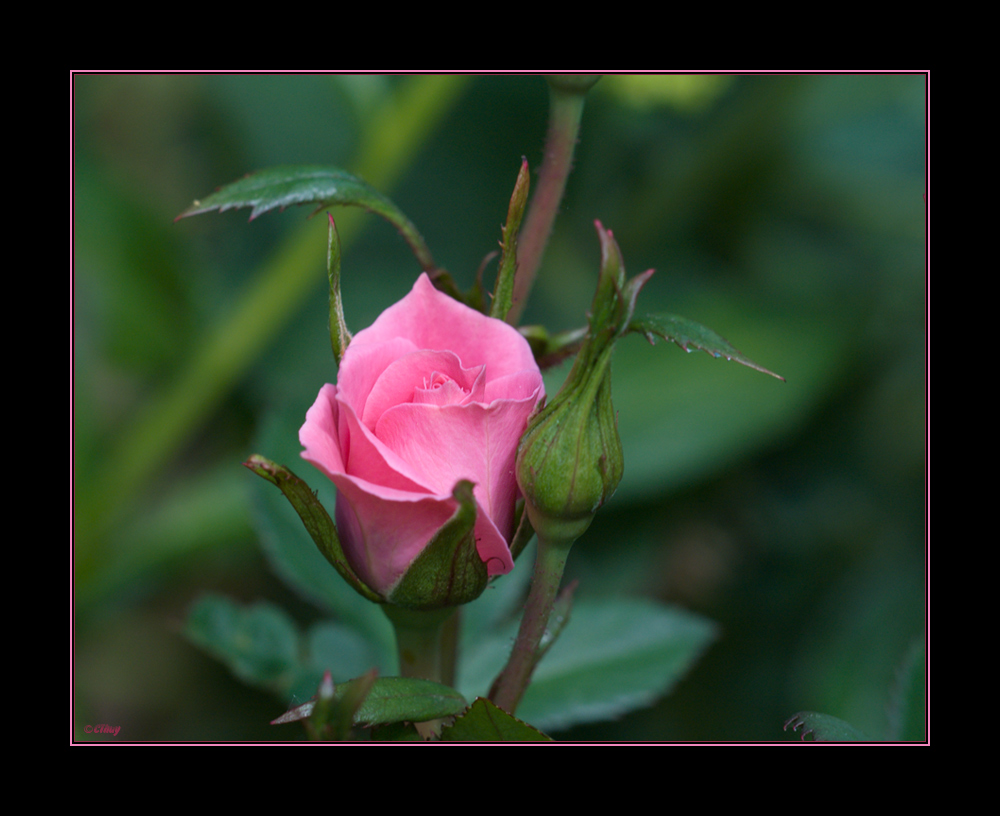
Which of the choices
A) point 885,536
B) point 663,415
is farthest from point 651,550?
point 885,536

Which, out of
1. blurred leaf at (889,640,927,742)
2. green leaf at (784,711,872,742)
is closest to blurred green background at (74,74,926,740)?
blurred leaf at (889,640,927,742)

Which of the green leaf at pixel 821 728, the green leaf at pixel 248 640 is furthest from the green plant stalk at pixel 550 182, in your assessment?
the green leaf at pixel 248 640

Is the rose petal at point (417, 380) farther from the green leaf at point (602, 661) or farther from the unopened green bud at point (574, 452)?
the green leaf at point (602, 661)

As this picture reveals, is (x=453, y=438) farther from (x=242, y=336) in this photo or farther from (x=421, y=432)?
(x=242, y=336)

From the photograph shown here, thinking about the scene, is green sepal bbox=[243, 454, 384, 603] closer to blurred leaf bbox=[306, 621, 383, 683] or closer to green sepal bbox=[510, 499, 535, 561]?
green sepal bbox=[510, 499, 535, 561]

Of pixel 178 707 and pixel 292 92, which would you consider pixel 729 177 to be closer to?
pixel 292 92
